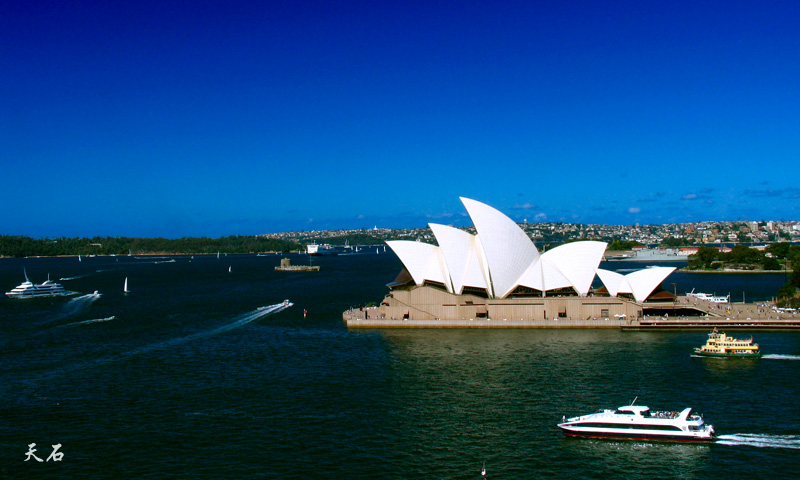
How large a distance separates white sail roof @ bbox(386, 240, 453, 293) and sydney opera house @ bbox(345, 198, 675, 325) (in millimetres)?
80

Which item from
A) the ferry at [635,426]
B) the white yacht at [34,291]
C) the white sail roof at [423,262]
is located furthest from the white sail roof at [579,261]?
the white yacht at [34,291]

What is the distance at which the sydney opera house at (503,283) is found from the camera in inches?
1697

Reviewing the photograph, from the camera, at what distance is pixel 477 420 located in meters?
22.7

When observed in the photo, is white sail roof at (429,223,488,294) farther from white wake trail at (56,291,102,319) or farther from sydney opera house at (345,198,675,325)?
white wake trail at (56,291,102,319)

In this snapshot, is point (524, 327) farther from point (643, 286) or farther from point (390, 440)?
point (390, 440)

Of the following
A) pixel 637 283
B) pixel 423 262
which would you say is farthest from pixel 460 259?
pixel 637 283

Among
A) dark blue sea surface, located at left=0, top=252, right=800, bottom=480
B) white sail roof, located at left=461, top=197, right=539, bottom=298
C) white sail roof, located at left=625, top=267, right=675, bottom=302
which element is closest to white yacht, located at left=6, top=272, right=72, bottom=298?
dark blue sea surface, located at left=0, top=252, right=800, bottom=480

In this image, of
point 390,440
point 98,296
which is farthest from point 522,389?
→ point 98,296

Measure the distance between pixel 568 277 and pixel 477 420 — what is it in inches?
994

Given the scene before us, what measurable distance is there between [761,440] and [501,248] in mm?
25850

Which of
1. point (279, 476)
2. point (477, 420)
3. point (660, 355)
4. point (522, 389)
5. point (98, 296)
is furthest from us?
point (98, 296)

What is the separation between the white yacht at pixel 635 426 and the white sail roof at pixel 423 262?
24894 mm

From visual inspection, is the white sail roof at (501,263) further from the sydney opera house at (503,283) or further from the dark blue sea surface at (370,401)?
the dark blue sea surface at (370,401)

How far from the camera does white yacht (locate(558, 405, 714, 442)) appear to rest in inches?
814
